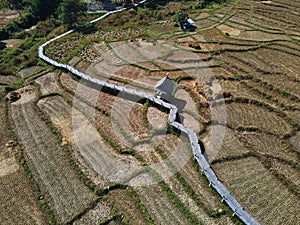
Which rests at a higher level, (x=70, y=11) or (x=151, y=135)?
(x=70, y=11)

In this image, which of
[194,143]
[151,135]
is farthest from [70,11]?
[194,143]

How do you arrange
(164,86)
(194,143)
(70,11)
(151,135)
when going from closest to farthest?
(194,143) < (151,135) < (164,86) < (70,11)

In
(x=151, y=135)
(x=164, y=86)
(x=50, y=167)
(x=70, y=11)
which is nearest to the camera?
(x=50, y=167)

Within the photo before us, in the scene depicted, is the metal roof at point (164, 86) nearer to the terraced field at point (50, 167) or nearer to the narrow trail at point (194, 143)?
the narrow trail at point (194, 143)

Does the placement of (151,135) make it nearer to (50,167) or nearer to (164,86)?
(164,86)

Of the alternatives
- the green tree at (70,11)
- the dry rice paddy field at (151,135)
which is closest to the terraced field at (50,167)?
the dry rice paddy field at (151,135)

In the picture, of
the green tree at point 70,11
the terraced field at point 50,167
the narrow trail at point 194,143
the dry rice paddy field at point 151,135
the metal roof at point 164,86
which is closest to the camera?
the narrow trail at point 194,143
